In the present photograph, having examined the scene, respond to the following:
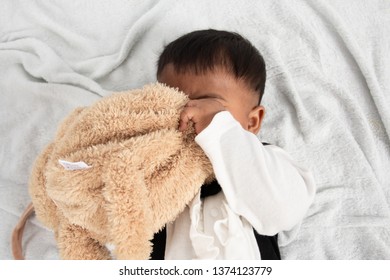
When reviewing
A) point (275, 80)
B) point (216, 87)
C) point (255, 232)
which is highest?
point (216, 87)

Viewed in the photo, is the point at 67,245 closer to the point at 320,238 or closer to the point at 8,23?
the point at 320,238

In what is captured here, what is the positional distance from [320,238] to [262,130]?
0.27 metres

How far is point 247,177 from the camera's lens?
734 mm

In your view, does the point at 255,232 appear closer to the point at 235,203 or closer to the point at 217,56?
the point at 235,203

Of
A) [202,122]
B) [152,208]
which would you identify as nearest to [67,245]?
[152,208]

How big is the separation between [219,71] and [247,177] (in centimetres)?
21

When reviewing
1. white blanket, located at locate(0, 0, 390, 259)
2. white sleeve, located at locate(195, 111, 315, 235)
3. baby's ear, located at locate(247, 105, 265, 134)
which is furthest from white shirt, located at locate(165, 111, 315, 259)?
white blanket, located at locate(0, 0, 390, 259)

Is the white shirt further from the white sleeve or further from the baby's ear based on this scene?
the baby's ear

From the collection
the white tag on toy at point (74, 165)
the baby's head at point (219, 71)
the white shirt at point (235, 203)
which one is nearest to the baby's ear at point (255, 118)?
the baby's head at point (219, 71)

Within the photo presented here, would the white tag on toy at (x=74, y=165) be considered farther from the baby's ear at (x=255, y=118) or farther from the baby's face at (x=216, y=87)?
the baby's ear at (x=255, y=118)

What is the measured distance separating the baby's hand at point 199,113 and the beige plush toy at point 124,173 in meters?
0.01

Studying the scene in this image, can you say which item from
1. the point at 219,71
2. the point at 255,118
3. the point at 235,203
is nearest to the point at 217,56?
the point at 219,71

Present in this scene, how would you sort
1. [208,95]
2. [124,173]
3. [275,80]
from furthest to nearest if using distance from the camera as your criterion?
1. [275,80]
2. [208,95]
3. [124,173]

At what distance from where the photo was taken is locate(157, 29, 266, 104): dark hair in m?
0.83
